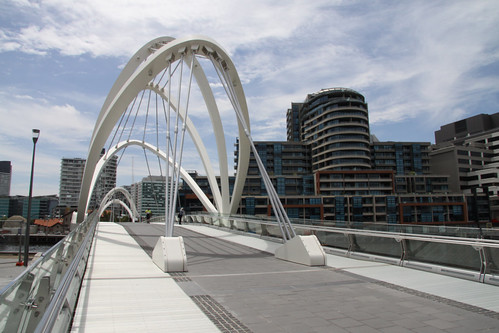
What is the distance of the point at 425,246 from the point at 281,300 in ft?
14.6

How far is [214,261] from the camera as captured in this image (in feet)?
34.2

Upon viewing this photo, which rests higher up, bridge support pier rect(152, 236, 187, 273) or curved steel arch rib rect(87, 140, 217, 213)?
curved steel arch rib rect(87, 140, 217, 213)

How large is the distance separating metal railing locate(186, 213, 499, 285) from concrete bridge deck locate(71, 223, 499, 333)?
41 cm

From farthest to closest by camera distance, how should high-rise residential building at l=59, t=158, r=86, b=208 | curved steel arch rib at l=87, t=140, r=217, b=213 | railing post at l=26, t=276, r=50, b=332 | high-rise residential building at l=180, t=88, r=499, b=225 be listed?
1. high-rise residential building at l=59, t=158, r=86, b=208
2. high-rise residential building at l=180, t=88, r=499, b=225
3. curved steel arch rib at l=87, t=140, r=217, b=213
4. railing post at l=26, t=276, r=50, b=332

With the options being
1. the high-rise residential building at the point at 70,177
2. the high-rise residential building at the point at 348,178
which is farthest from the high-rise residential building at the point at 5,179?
the high-rise residential building at the point at 348,178

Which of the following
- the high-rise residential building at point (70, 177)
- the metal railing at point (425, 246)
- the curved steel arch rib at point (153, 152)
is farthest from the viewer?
the high-rise residential building at point (70, 177)

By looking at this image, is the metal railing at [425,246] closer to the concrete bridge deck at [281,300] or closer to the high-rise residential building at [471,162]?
the concrete bridge deck at [281,300]

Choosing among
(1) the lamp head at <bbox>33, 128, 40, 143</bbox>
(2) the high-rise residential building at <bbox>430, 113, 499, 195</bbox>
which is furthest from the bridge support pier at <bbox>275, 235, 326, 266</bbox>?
(2) the high-rise residential building at <bbox>430, 113, 499, 195</bbox>

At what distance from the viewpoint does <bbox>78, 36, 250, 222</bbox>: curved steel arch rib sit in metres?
17.7

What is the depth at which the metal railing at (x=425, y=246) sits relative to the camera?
716 centimetres

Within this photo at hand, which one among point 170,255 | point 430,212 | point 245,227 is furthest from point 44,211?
point 170,255

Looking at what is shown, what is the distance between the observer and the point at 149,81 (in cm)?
2130

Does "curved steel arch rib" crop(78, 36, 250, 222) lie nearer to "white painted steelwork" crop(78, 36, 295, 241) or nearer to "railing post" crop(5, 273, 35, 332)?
"white painted steelwork" crop(78, 36, 295, 241)

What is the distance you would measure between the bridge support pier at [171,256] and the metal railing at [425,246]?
194 inches
